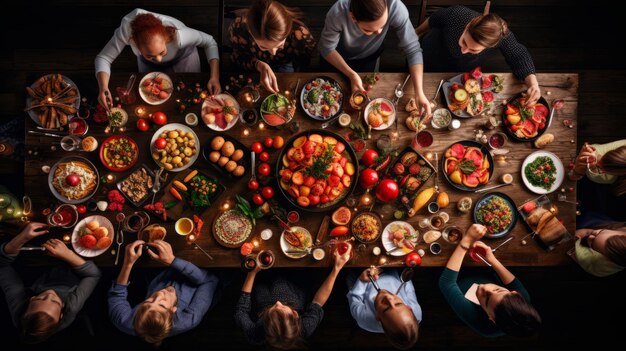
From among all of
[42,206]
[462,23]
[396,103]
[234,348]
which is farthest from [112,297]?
[462,23]

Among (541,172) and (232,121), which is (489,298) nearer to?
→ (541,172)

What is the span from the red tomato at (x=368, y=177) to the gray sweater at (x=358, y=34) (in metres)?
1.04

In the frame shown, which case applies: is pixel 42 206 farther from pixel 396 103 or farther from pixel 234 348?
pixel 396 103

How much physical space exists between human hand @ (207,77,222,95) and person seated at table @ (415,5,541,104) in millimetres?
2040

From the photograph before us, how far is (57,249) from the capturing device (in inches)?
112

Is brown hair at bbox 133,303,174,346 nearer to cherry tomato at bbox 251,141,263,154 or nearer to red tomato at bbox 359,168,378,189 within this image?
cherry tomato at bbox 251,141,263,154

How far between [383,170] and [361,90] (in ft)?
2.30

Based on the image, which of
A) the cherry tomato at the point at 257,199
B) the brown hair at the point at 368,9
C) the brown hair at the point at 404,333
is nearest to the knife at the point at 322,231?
the cherry tomato at the point at 257,199

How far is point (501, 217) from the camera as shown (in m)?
3.02

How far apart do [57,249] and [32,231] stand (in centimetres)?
24

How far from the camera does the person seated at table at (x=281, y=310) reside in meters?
2.76

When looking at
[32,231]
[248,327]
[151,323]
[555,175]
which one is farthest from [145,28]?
[555,175]

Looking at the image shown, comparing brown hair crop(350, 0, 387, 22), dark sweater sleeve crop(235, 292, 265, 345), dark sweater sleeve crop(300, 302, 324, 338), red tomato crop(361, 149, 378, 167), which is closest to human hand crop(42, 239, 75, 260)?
dark sweater sleeve crop(235, 292, 265, 345)

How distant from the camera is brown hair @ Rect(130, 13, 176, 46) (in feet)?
9.19
